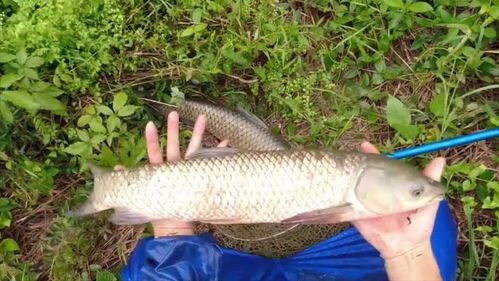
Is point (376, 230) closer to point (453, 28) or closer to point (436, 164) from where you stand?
point (436, 164)

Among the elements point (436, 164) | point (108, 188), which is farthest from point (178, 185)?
point (436, 164)

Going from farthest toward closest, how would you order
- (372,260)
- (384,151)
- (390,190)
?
(384,151) → (372,260) → (390,190)

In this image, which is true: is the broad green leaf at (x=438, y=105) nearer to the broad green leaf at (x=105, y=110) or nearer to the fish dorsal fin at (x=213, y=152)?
the fish dorsal fin at (x=213, y=152)

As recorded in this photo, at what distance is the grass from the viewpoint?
3348mm

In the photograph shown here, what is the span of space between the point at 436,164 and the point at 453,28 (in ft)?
3.55

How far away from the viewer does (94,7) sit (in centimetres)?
336

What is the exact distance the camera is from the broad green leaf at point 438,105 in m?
3.37

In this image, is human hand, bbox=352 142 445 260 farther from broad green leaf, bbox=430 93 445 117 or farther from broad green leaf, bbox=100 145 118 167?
broad green leaf, bbox=100 145 118 167

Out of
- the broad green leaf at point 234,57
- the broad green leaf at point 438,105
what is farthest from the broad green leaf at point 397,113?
the broad green leaf at point 234,57

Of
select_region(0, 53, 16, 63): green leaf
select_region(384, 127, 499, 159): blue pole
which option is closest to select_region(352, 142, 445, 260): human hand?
select_region(384, 127, 499, 159): blue pole

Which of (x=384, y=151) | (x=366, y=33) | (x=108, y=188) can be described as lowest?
(x=384, y=151)

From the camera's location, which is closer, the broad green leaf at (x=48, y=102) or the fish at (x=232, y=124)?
the broad green leaf at (x=48, y=102)

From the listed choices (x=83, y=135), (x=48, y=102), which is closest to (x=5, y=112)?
(x=48, y=102)

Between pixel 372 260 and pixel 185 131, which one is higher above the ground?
pixel 185 131
